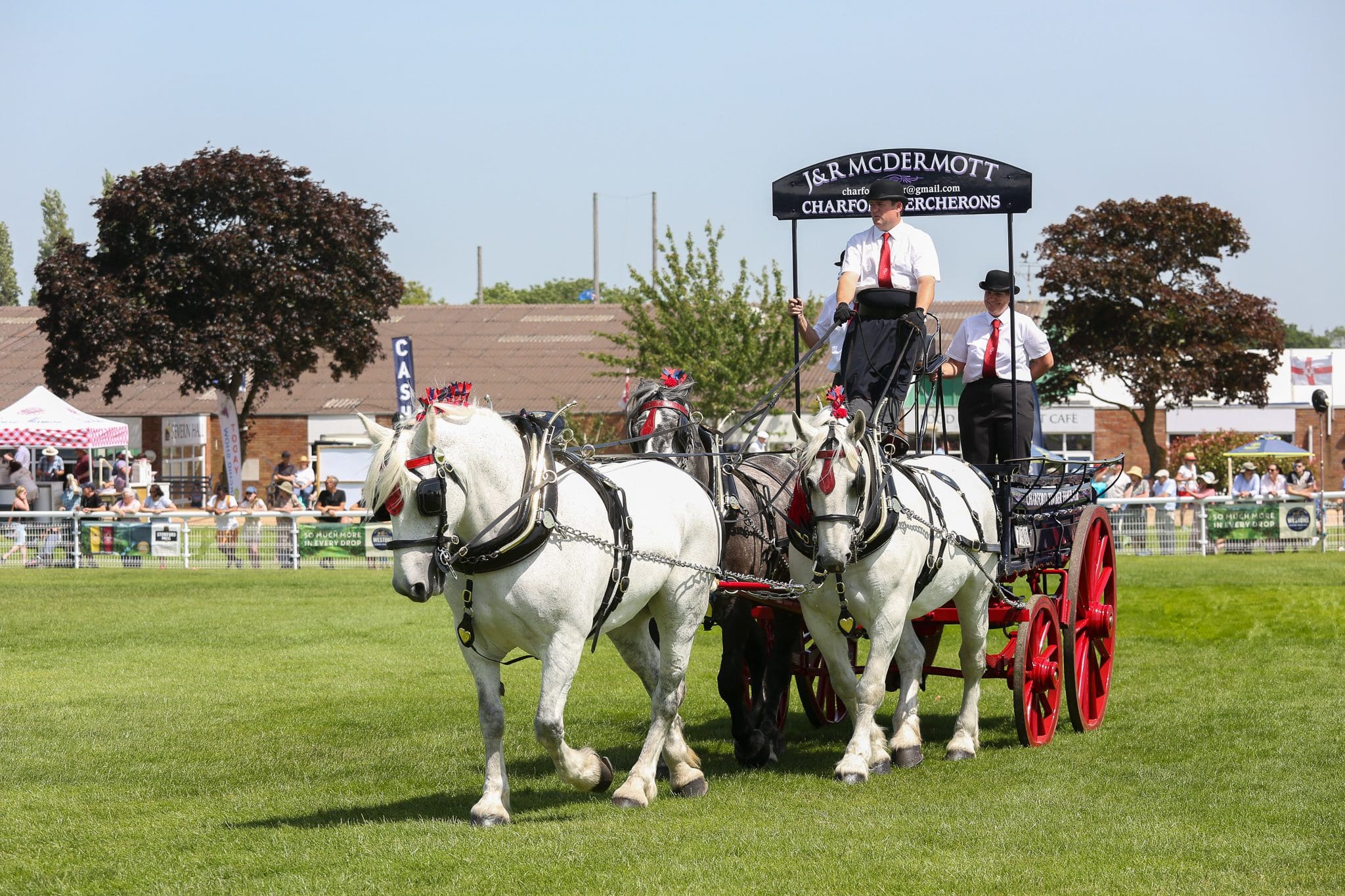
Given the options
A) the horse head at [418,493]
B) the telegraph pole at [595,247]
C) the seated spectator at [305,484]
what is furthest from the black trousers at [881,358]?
the telegraph pole at [595,247]

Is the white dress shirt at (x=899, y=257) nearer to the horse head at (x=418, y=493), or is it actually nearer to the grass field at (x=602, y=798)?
the grass field at (x=602, y=798)

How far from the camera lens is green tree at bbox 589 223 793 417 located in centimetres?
3291

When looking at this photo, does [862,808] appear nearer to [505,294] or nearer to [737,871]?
[737,871]

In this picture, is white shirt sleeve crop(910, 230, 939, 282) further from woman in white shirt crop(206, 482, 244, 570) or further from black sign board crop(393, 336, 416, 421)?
woman in white shirt crop(206, 482, 244, 570)

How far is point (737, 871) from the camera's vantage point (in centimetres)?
573

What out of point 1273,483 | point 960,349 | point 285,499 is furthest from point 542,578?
point 1273,483

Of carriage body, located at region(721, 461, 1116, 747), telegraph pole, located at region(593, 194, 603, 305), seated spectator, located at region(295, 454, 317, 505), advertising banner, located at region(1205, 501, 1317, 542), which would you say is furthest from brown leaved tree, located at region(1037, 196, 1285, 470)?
telegraph pole, located at region(593, 194, 603, 305)

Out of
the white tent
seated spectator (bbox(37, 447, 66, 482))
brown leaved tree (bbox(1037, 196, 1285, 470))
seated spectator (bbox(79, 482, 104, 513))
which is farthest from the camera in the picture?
brown leaved tree (bbox(1037, 196, 1285, 470))

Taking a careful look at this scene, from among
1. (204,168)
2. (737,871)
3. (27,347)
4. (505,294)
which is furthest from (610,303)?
(737,871)

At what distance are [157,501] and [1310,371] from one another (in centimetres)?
3287

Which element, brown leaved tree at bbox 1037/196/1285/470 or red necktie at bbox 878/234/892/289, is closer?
red necktie at bbox 878/234/892/289

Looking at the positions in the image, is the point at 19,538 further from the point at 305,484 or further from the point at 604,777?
the point at 604,777

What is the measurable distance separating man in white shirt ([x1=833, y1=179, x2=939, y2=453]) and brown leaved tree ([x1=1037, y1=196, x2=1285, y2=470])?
29534mm

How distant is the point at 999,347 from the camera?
985 centimetres
